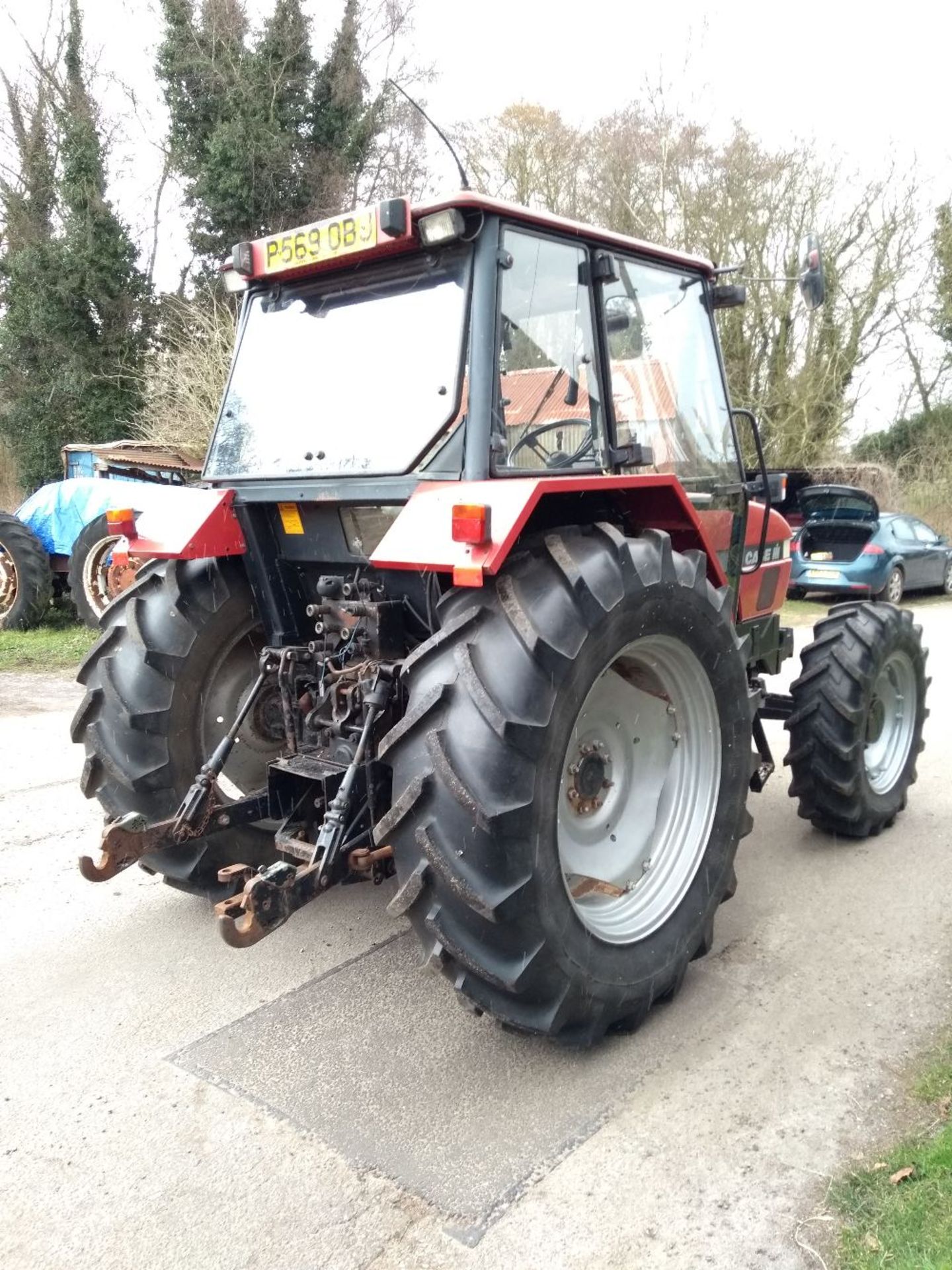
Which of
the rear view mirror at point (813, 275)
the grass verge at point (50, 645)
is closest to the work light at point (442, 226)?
the rear view mirror at point (813, 275)

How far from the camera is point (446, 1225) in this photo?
2162 mm

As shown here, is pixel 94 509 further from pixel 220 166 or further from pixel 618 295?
pixel 220 166

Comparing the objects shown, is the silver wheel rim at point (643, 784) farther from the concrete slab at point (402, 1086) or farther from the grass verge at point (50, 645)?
the grass verge at point (50, 645)

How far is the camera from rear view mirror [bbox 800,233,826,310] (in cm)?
337

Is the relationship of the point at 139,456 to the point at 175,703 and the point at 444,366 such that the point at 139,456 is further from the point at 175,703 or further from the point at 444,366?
the point at 444,366

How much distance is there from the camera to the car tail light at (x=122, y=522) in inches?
132

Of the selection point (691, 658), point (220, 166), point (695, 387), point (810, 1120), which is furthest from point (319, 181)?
point (810, 1120)

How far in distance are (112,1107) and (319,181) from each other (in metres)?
17.9

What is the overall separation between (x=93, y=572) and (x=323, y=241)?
7409 mm

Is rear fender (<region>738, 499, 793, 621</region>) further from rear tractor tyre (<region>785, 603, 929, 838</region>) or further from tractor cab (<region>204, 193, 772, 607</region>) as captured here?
tractor cab (<region>204, 193, 772, 607</region>)

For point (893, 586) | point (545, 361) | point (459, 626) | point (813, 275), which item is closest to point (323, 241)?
point (545, 361)

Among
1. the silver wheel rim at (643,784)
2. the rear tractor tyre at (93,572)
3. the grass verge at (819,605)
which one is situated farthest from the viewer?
the grass verge at (819,605)

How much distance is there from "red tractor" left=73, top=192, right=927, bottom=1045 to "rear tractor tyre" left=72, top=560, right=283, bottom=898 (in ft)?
0.03

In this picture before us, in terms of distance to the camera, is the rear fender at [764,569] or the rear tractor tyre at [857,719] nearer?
the rear tractor tyre at [857,719]
